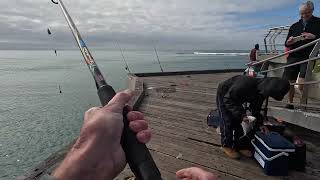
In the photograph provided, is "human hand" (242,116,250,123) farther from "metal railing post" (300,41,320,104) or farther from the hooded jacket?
"metal railing post" (300,41,320,104)

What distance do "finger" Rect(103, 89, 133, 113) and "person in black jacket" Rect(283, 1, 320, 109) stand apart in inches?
239

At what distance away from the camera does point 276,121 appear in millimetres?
7191

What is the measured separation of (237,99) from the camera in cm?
535

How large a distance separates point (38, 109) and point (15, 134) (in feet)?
24.7

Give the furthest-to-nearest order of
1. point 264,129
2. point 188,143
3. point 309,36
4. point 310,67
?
1. point 309,36
2. point 310,67
3. point 188,143
4. point 264,129

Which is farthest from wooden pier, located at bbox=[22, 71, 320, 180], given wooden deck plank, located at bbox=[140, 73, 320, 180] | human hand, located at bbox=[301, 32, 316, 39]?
human hand, located at bbox=[301, 32, 316, 39]

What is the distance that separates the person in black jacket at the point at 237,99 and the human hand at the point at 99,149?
13.5 feet

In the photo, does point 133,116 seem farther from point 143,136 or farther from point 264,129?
point 264,129

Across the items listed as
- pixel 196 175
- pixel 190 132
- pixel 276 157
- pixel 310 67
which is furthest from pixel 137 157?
pixel 310 67

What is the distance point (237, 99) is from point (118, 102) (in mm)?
4148

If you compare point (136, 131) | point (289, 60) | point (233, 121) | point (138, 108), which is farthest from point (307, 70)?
point (136, 131)

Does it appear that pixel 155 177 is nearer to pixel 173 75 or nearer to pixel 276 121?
pixel 276 121

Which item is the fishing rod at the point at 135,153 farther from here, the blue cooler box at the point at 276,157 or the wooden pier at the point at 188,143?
the blue cooler box at the point at 276,157

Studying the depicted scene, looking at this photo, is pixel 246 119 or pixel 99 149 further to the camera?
pixel 246 119
